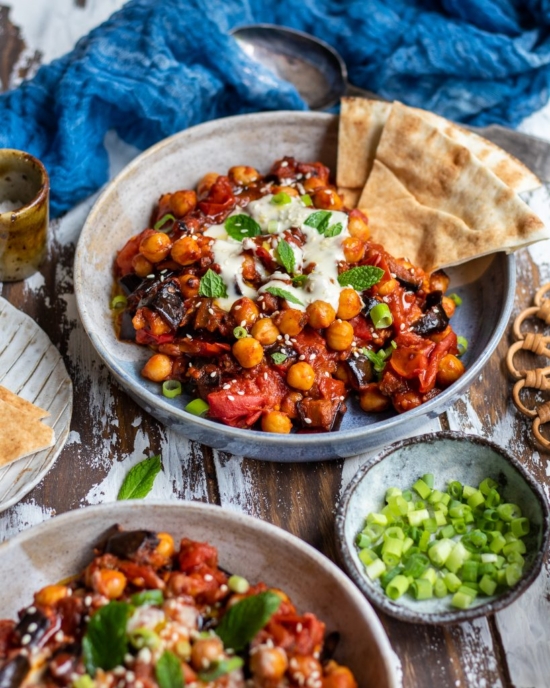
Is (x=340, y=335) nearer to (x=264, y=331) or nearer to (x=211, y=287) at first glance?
(x=264, y=331)

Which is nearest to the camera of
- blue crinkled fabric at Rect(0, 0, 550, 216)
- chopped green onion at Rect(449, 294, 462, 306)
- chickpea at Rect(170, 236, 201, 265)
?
chickpea at Rect(170, 236, 201, 265)

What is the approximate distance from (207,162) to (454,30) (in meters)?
2.08

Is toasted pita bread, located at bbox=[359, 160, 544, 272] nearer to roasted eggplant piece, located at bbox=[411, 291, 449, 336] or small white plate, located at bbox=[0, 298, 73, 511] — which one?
roasted eggplant piece, located at bbox=[411, 291, 449, 336]

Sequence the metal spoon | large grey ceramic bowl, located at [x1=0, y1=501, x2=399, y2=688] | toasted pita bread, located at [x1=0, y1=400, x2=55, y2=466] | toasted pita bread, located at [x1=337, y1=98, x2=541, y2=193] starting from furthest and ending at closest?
Answer: the metal spoon
toasted pita bread, located at [x1=337, y1=98, x2=541, y2=193]
toasted pita bread, located at [x1=0, y1=400, x2=55, y2=466]
large grey ceramic bowl, located at [x1=0, y1=501, x2=399, y2=688]

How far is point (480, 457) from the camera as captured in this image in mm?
3732

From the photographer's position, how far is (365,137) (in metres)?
4.86

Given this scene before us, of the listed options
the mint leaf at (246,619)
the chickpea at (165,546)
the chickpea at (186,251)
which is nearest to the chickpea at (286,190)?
the chickpea at (186,251)

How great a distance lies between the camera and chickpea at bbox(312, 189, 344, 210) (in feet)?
14.9

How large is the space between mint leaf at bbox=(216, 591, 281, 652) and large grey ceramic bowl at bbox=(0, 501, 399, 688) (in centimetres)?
29

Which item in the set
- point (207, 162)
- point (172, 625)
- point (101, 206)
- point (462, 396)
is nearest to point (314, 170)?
point (207, 162)

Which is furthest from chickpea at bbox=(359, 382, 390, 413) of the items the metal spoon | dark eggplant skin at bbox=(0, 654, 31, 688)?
the metal spoon

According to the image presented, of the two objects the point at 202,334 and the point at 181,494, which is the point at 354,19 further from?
the point at 181,494

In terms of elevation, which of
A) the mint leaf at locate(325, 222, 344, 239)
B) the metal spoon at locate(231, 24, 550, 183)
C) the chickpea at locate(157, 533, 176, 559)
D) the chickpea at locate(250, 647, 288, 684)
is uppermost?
the metal spoon at locate(231, 24, 550, 183)

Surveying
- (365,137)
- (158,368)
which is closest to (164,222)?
(158,368)
